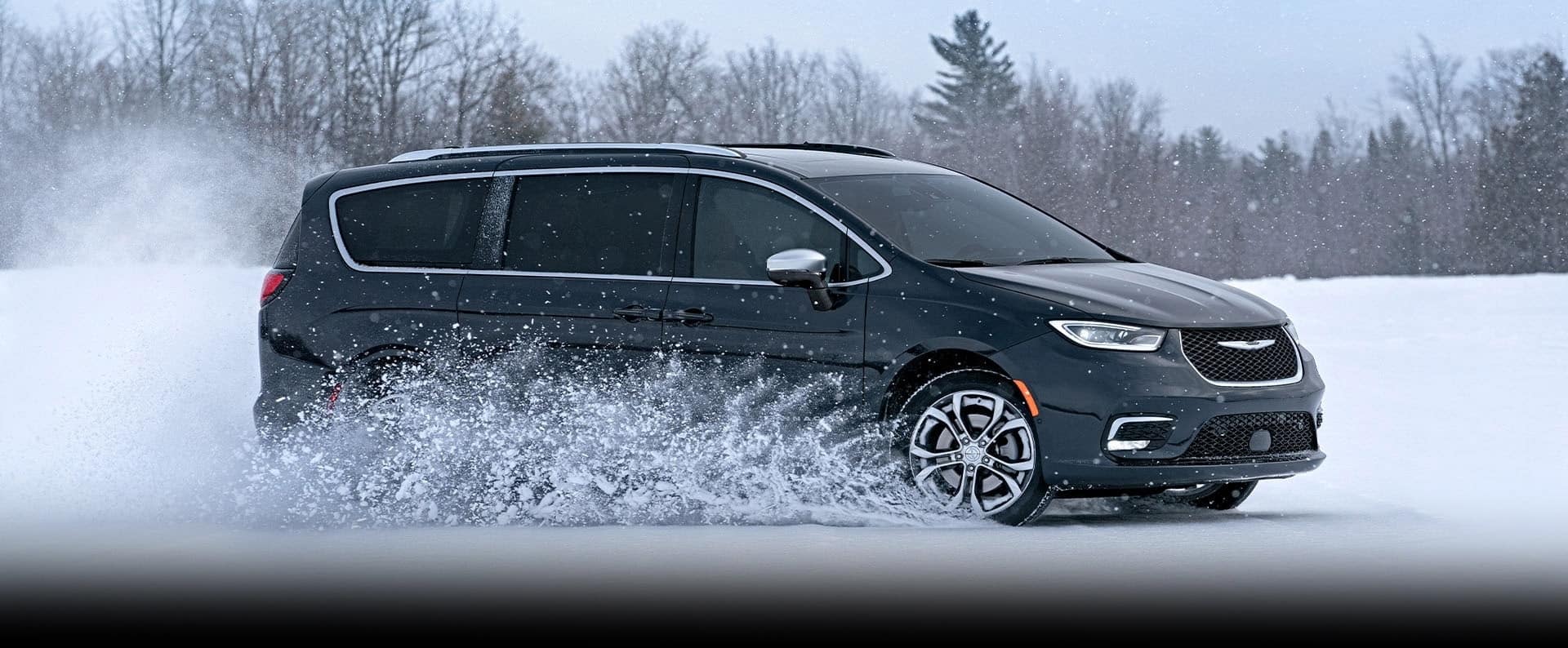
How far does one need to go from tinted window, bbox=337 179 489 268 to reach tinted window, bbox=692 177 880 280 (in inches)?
51.2

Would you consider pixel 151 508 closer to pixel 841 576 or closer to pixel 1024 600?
pixel 841 576

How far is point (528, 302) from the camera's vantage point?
27.7 feet

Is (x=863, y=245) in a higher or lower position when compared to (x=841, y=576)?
higher

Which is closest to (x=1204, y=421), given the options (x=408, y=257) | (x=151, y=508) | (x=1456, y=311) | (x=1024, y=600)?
(x=1024, y=600)

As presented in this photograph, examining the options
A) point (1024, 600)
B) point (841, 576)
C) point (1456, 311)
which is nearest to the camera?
point (1024, 600)

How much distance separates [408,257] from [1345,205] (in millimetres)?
74133

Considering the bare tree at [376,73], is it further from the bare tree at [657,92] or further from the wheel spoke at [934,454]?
the wheel spoke at [934,454]

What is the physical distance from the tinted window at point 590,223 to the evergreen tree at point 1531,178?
2399 inches

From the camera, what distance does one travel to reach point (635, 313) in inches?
320

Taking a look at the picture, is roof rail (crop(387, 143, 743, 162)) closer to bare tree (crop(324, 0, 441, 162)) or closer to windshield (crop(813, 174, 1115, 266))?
windshield (crop(813, 174, 1115, 266))

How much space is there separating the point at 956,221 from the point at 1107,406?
1.47 m

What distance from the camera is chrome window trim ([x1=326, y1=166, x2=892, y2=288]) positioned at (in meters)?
7.86

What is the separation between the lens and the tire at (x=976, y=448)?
23.9 ft

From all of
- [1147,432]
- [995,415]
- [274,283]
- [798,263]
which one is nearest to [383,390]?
[274,283]
